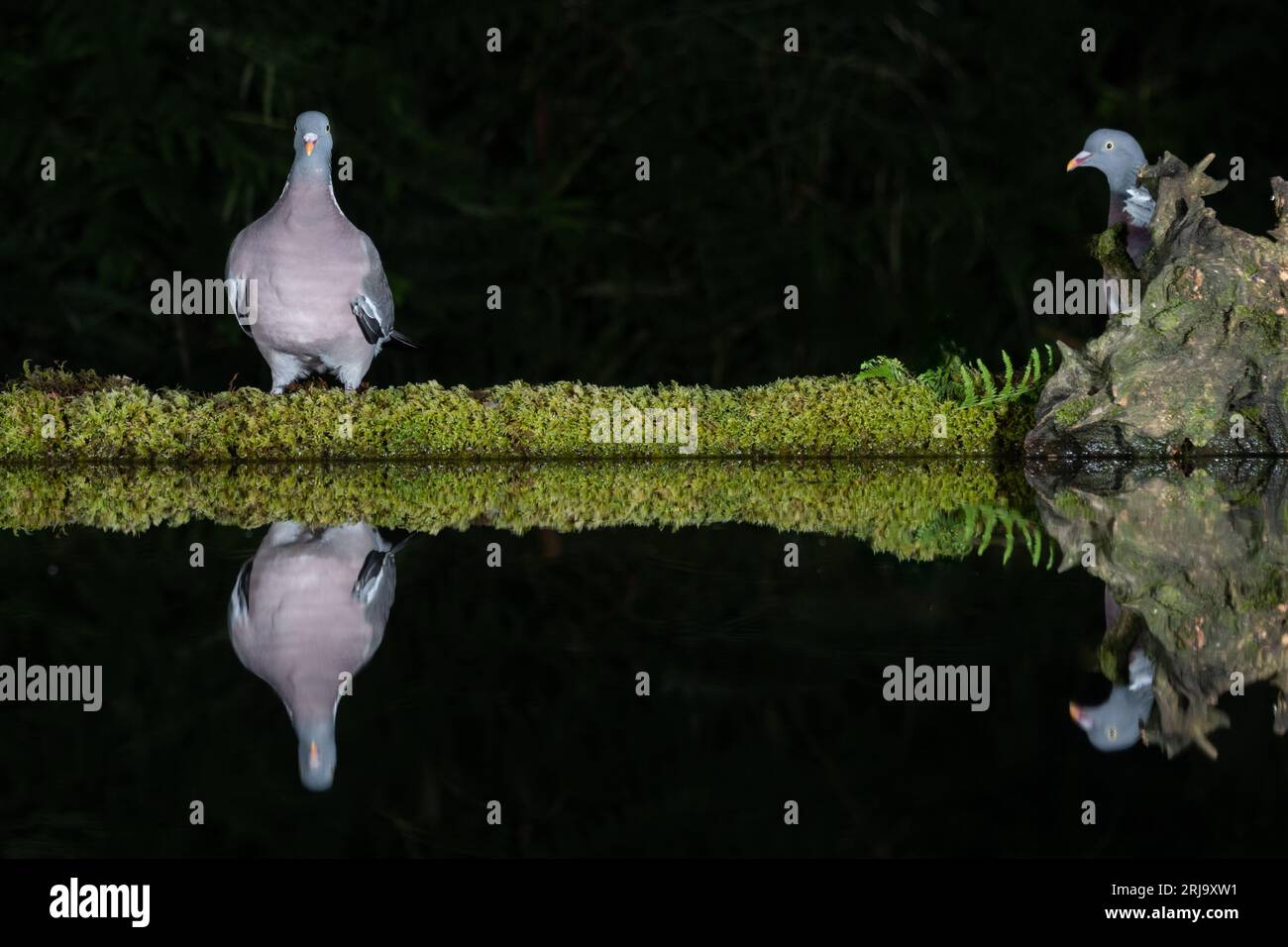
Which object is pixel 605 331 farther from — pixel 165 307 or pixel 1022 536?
pixel 1022 536

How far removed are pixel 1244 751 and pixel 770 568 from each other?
6.38 feet

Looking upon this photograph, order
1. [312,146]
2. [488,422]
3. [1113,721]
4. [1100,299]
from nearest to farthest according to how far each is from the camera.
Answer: [1113,721], [312,146], [488,422], [1100,299]

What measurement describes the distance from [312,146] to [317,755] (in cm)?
455

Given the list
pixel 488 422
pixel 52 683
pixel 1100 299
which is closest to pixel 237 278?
pixel 488 422

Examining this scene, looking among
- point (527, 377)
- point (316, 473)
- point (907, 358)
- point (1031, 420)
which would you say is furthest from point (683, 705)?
point (527, 377)

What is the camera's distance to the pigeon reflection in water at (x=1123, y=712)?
10.1 ft

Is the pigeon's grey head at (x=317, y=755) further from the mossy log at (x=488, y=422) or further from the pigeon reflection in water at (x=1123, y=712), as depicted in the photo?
the mossy log at (x=488, y=422)

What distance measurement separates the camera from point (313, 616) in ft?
13.1

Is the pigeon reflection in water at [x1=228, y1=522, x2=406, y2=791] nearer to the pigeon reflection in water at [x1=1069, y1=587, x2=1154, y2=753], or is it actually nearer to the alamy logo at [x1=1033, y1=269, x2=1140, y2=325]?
the pigeon reflection in water at [x1=1069, y1=587, x2=1154, y2=753]

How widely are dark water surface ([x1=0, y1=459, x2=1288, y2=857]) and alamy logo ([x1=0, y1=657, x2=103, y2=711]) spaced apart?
0.17 feet

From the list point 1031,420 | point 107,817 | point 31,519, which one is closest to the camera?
point 107,817

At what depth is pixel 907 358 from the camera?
9.26 metres
